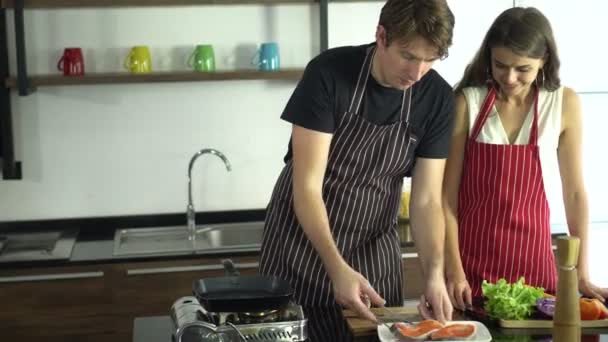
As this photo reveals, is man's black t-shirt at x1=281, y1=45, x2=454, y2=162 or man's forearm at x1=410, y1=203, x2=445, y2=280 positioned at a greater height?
man's black t-shirt at x1=281, y1=45, x2=454, y2=162

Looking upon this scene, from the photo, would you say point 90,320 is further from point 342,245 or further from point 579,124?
point 579,124

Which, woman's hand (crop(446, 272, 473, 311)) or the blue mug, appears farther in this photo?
the blue mug

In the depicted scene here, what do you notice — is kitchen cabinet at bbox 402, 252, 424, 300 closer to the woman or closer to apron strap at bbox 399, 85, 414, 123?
the woman

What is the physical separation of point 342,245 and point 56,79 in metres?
1.63

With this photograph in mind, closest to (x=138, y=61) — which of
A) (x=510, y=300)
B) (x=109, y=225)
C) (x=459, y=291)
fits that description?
(x=109, y=225)

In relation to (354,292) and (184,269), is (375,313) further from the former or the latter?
(184,269)

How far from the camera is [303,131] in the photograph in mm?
2096

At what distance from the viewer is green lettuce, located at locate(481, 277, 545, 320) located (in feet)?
6.31

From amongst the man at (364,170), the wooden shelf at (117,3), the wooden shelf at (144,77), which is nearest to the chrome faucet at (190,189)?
the wooden shelf at (144,77)

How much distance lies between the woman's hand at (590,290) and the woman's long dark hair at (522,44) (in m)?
0.49

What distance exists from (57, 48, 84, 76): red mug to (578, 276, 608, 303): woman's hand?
2.16 metres

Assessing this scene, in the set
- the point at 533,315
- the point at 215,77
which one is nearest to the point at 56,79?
the point at 215,77

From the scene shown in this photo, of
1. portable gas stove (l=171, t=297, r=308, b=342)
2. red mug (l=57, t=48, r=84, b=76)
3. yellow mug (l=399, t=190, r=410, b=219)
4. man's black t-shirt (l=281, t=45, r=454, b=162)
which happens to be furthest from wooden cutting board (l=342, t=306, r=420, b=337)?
red mug (l=57, t=48, r=84, b=76)

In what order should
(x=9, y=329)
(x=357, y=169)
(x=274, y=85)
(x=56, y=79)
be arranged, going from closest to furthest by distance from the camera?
(x=357, y=169)
(x=9, y=329)
(x=56, y=79)
(x=274, y=85)
